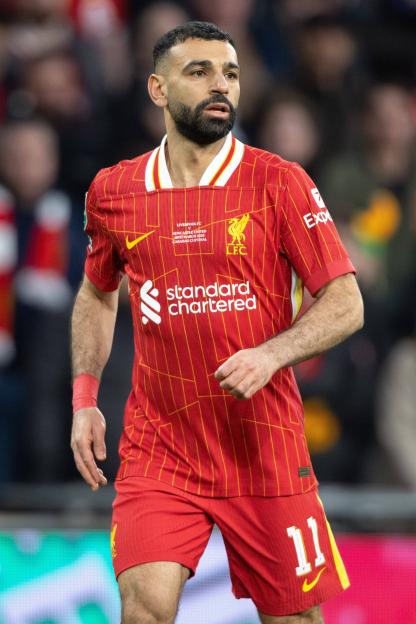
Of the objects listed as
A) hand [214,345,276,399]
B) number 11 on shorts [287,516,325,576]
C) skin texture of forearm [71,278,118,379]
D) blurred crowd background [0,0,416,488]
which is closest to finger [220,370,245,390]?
hand [214,345,276,399]

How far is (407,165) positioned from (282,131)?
925 mm

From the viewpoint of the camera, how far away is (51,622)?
684cm

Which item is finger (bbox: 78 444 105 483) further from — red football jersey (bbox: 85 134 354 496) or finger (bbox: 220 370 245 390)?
finger (bbox: 220 370 245 390)

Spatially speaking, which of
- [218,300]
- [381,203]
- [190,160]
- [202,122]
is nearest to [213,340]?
[218,300]

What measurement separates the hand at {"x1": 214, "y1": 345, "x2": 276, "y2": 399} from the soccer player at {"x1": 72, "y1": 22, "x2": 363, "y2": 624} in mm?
387

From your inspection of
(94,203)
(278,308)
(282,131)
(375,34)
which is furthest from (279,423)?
(375,34)

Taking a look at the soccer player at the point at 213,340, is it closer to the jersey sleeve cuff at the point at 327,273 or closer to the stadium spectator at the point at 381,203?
the jersey sleeve cuff at the point at 327,273

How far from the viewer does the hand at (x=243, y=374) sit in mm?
4242

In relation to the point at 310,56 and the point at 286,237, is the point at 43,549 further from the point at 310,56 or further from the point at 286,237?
the point at 310,56

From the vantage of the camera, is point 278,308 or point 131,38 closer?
point 278,308

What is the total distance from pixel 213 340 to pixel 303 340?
0.39 m

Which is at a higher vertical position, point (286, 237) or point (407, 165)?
point (407, 165)

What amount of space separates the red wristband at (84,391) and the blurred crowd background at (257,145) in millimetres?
2935

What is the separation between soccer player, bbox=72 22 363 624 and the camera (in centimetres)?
475
